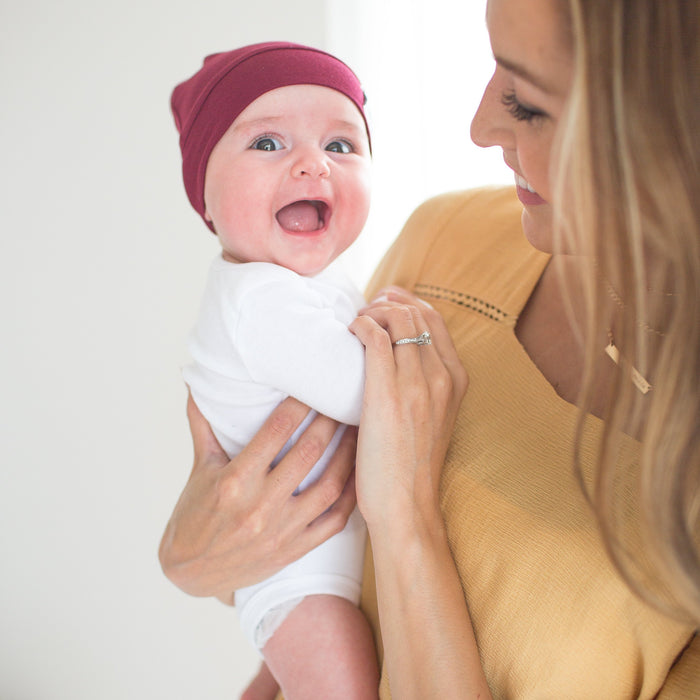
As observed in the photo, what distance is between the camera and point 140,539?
2.27m

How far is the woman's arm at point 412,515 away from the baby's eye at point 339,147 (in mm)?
287

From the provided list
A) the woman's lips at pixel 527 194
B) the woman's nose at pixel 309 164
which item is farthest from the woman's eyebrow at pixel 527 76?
the woman's nose at pixel 309 164

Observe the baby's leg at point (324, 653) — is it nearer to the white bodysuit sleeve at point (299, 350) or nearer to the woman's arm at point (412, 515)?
the woman's arm at point (412, 515)

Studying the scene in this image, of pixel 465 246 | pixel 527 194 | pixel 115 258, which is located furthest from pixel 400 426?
pixel 115 258

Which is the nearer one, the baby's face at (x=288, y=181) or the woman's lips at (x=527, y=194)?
the woman's lips at (x=527, y=194)

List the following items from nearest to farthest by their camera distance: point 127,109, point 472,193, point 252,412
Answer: point 252,412
point 472,193
point 127,109

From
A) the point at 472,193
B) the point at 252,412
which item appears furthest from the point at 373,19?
the point at 252,412

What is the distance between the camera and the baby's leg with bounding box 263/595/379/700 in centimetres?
99

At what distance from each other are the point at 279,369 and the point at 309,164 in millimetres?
289

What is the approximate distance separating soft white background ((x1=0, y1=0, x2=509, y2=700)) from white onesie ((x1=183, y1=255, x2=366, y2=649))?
1.11 metres

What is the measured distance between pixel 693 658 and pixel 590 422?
0.27 meters

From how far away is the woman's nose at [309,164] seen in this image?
101cm

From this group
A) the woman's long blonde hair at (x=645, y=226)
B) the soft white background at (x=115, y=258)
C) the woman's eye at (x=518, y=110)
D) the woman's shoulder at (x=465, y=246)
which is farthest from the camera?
the soft white background at (x=115, y=258)

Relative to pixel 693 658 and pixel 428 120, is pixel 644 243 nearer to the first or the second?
pixel 693 658
